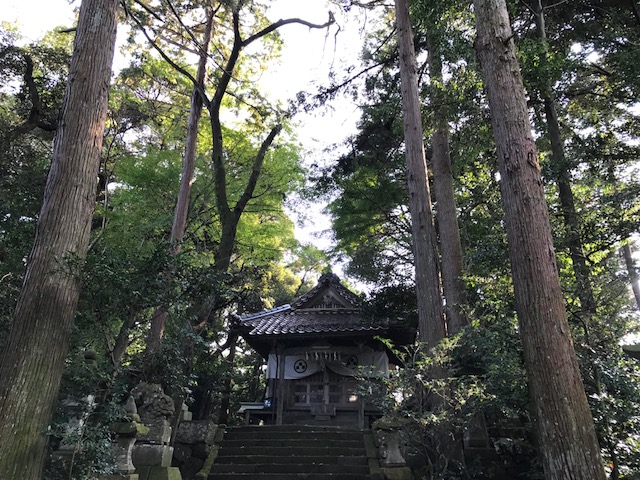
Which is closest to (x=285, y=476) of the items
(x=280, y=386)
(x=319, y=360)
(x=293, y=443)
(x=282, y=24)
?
(x=293, y=443)

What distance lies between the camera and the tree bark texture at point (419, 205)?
650cm

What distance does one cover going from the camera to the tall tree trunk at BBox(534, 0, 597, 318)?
17.9ft

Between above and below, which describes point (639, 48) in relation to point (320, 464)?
above

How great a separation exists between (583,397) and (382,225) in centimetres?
881

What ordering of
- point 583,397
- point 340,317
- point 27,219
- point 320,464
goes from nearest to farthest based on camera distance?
point 583,397 → point 320,464 → point 27,219 → point 340,317

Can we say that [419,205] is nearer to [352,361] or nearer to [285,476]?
[285,476]

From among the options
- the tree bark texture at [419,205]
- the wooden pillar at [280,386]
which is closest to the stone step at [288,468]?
the tree bark texture at [419,205]

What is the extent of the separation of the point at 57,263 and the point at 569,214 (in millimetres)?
6846

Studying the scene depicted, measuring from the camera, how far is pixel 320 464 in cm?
817

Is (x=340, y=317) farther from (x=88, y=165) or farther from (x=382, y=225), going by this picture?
(x=88, y=165)

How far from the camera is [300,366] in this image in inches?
527

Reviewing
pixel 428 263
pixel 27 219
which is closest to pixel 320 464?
pixel 428 263

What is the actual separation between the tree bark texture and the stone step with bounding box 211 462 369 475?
3.32m

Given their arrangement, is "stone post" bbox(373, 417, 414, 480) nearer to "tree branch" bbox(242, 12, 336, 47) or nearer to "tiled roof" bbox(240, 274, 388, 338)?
"tiled roof" bbox(240, 274, 388, 338)
